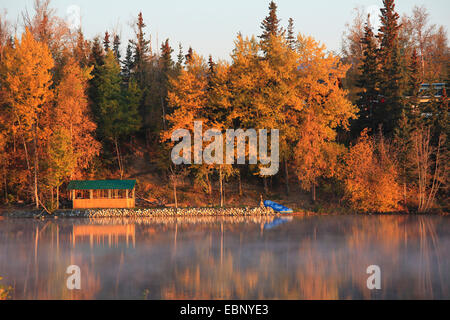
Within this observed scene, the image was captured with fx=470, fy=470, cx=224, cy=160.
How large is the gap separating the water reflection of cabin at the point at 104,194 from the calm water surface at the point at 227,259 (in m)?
6.96

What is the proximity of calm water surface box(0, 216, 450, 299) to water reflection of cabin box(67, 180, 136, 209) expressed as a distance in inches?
274

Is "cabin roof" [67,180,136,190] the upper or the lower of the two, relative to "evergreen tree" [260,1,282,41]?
lower

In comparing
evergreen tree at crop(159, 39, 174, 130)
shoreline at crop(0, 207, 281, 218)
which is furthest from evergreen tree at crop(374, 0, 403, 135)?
evergreen tree at crop(159, 39, 174, 130)

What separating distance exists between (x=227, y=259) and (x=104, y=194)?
990 inches

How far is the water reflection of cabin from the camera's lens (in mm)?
43812

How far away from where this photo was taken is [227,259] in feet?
72.4

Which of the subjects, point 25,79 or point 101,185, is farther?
point 25,79

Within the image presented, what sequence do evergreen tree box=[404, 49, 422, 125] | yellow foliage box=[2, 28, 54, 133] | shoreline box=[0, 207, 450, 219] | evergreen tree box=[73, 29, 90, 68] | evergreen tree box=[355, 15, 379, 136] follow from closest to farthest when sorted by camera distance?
1. shoreline box=[0, 207, 450, 219]
2. yellow foliage box=[2, 28, 54, 133]
3. evergreen tree box=[404, 49, 422, 125]
4. evergreen tree box=[355, 15, 379, 136]
5. evergreen tree box=[73, 29, 90, 68]

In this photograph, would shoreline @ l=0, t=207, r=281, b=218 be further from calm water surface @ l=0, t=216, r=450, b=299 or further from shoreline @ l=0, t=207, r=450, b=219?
calm water surface @ l=0, t=216, r=450, b=299

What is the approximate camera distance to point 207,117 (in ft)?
159

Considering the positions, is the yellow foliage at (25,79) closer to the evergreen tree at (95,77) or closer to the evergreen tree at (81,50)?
the evergreen tree at (95,77)

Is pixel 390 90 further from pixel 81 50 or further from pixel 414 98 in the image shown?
pixel 81 50

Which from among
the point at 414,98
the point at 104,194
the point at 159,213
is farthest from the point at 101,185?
the point at 414,98
